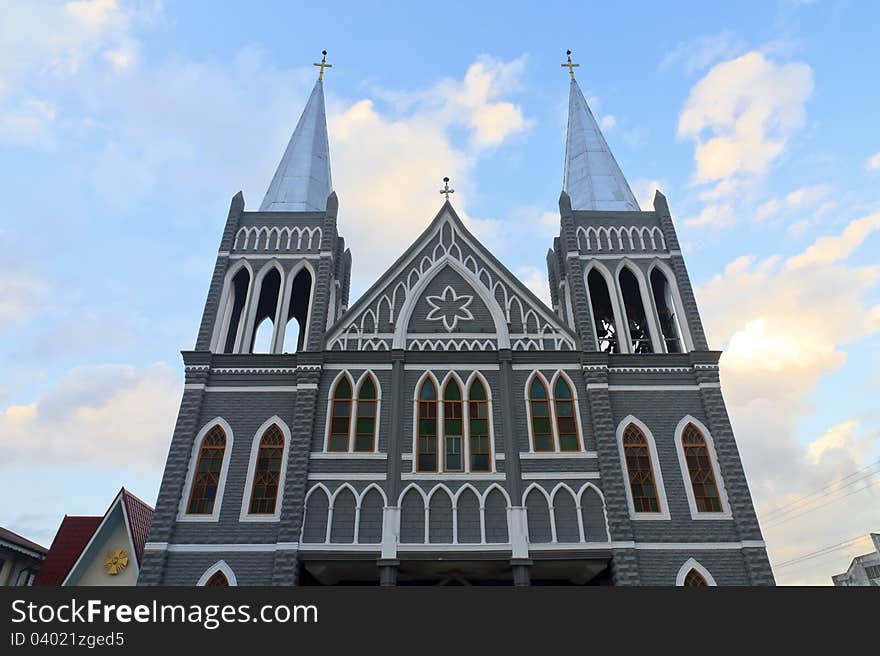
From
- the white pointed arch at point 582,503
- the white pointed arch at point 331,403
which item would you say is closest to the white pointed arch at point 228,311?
the white pointed arch at point 331,403

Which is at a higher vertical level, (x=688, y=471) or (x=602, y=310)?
(x=602, y=310)

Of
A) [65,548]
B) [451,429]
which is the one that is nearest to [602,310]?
[451,429]

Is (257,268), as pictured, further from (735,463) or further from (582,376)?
(735,463)

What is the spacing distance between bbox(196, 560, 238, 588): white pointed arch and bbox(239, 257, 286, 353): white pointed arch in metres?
7.29

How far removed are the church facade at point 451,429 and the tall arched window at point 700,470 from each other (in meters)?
0.06

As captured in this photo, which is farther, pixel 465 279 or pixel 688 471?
pixel 465 279

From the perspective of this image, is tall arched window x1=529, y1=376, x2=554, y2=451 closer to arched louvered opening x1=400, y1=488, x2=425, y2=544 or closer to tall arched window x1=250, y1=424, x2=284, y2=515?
arched louvered opening x1=400, y1=488, x2=425, y2=544

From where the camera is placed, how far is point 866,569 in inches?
1746

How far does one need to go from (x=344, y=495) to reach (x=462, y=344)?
6419 mm

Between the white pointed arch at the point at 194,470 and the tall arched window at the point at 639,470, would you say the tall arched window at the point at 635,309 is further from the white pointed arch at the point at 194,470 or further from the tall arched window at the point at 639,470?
the white pointed arch at the point at 194,470

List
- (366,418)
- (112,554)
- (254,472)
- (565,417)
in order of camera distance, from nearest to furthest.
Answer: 1. (254,472)
2. (366,418)
3. (565,417)
4. (112,554)

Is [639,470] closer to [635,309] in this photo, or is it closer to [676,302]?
[676,302]

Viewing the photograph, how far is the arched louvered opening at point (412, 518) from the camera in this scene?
676 inches

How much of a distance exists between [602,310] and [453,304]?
6.83m
